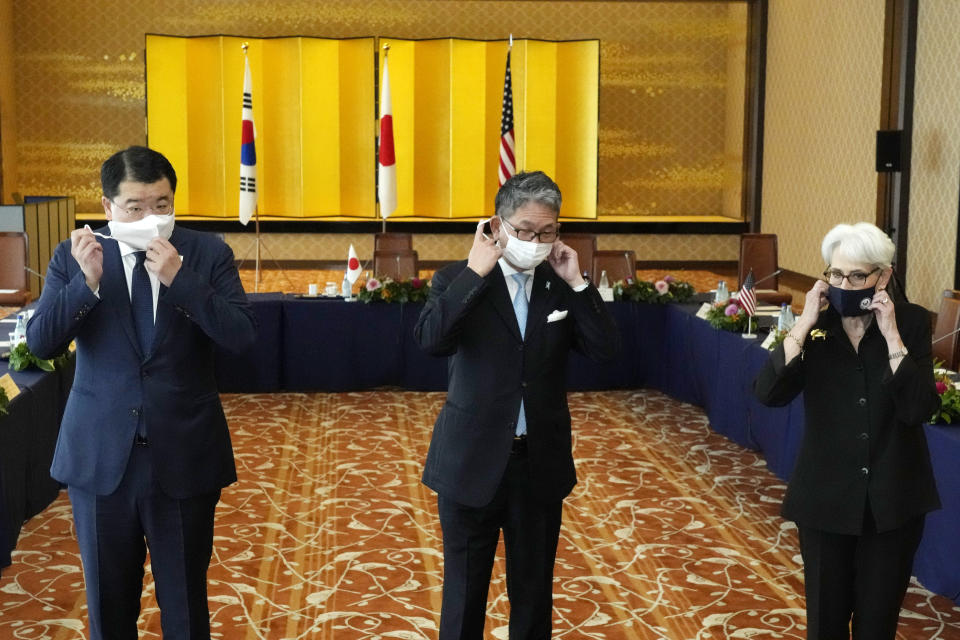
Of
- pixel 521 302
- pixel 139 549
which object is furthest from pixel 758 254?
pixel 139 549

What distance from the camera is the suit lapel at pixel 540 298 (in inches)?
116

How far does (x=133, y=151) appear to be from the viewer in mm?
2553

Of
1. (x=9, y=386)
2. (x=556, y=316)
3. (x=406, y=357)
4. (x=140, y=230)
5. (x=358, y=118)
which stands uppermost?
(x=358, y=118)

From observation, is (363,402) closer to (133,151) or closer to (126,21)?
(133,151)

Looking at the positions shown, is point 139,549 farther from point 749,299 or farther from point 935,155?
point 935,155

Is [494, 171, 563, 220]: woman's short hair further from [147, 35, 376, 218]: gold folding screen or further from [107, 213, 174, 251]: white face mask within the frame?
[147, 35, 376, 218]: gold folding screen

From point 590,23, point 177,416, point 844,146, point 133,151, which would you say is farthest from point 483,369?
point 590,23

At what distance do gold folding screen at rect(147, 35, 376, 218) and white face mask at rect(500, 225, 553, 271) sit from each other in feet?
41.1

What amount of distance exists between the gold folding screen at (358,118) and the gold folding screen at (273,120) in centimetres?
1

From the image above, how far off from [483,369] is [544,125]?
1247cm

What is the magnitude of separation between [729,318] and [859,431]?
4.29 metres

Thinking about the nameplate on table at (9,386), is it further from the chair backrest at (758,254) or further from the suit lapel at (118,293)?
the chair backrest at (758,254)

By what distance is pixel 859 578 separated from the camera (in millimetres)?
2941

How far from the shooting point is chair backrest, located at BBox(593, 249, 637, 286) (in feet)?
30.7
